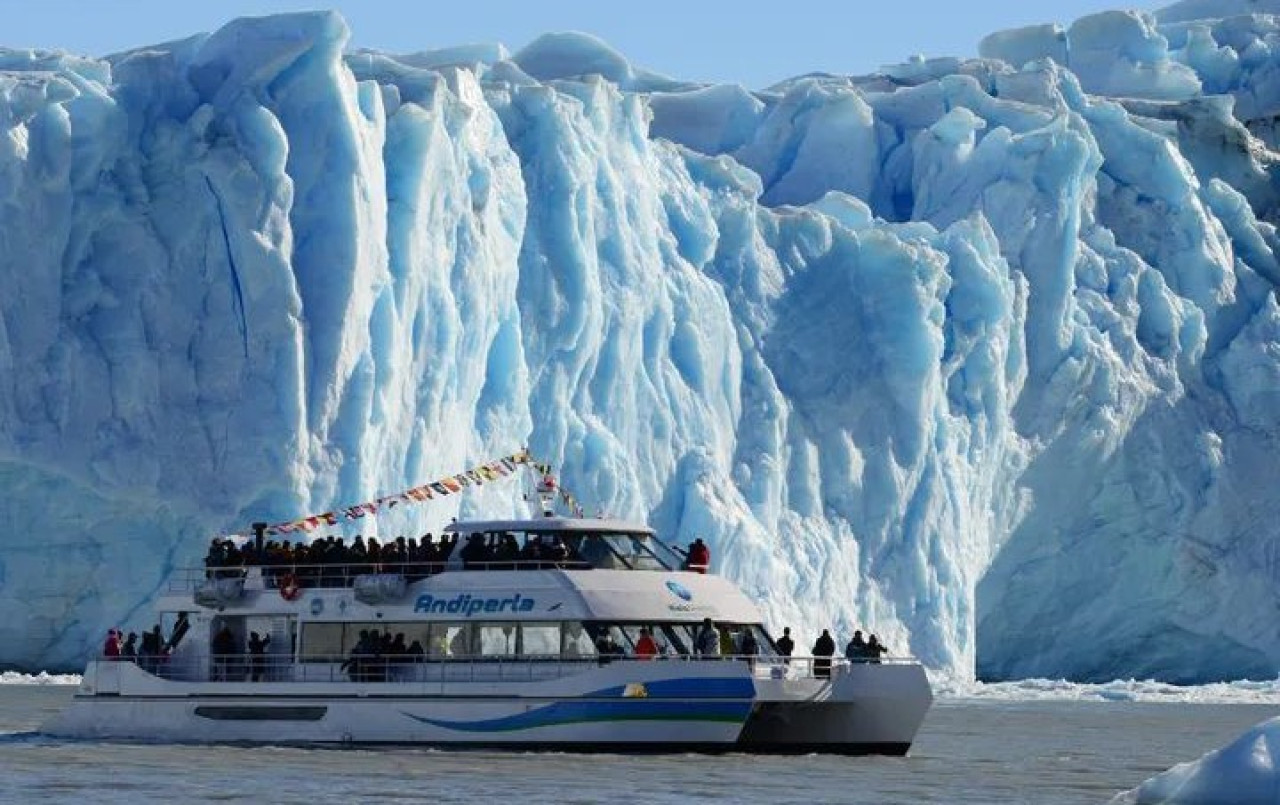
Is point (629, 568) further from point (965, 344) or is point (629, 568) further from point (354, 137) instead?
point (965, 344)

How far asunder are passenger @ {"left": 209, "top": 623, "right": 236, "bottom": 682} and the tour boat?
27 mm

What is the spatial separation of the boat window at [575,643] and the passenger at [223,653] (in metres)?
4.00

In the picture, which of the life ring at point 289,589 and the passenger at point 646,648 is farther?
the life ring at point 289,589

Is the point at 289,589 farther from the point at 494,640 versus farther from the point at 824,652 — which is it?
the point at 824,652

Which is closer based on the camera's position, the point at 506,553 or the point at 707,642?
the point at 707,642

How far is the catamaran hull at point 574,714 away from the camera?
86.9 ft

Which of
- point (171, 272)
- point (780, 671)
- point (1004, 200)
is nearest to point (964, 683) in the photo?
point (1004, 200)

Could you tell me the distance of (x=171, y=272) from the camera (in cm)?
3972

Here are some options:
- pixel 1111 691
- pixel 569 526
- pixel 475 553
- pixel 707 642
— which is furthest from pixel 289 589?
pixel 1111 691

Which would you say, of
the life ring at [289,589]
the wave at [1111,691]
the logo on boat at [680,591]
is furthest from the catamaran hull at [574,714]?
the wave at [1111,691]

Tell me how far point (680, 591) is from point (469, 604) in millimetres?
2207

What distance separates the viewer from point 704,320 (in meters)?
46.3

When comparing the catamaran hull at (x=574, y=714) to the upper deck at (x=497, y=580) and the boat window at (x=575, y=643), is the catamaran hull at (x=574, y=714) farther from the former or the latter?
the upper deck at (x=497, y=580)

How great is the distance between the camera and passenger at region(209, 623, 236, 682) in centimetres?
2892
